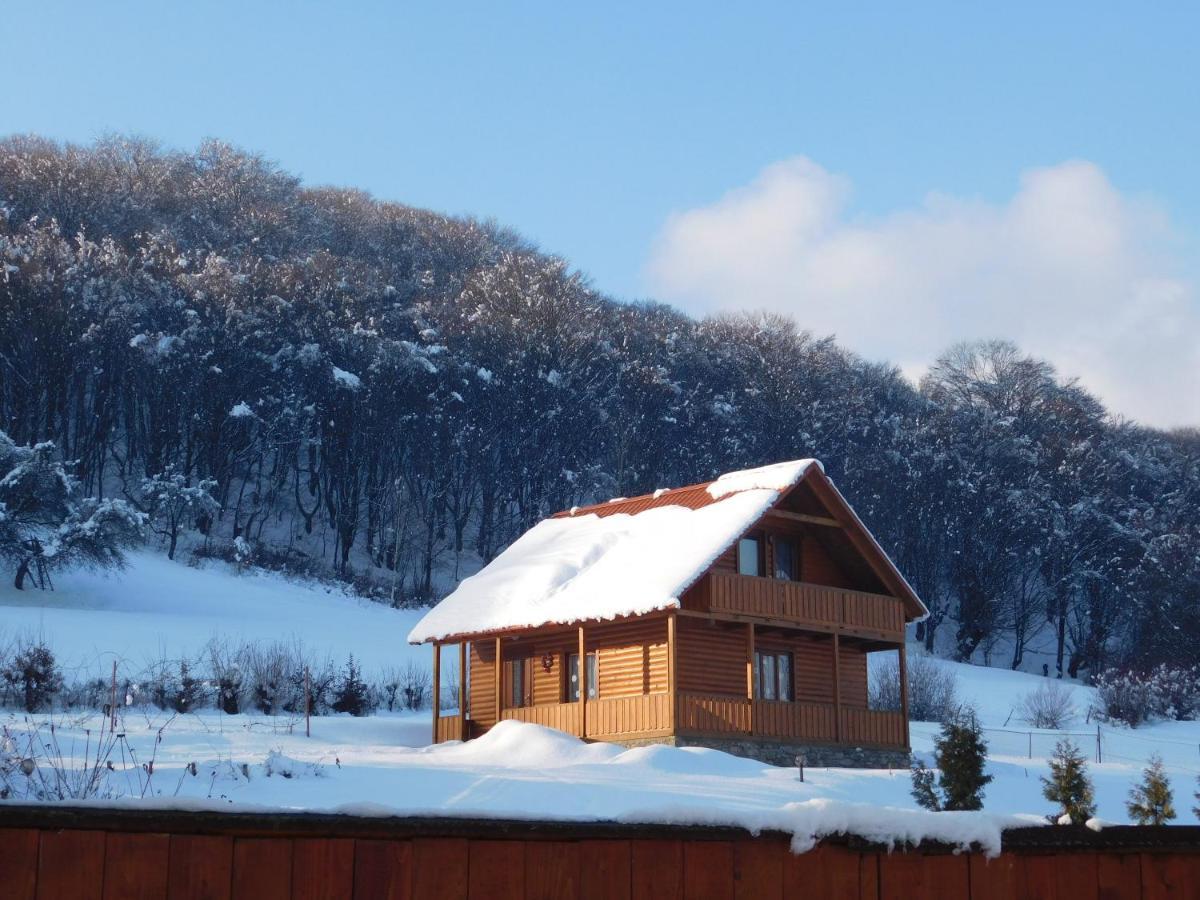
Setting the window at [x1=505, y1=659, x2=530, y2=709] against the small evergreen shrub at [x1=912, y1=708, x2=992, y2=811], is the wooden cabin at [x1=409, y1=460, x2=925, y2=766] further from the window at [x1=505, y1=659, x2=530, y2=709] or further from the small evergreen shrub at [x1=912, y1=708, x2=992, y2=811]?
the small evergreen shrub at [x1=912, y1=708, x2=992, y2=811]

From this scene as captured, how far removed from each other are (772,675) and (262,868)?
30.4 metres

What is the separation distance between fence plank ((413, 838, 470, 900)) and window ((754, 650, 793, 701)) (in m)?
29.4

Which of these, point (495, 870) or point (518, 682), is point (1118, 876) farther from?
point (518, 682)

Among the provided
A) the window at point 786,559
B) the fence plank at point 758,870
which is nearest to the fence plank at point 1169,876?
the fence plank at point 758,870

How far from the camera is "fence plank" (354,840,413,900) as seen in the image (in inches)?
171

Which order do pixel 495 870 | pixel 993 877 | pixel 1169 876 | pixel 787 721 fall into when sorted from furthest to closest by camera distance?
pixel 787 721
pixel 1169 876
pixel 993 877
pixel 495 870

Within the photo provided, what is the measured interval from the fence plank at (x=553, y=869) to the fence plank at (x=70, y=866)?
130cm

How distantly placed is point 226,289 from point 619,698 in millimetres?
34301

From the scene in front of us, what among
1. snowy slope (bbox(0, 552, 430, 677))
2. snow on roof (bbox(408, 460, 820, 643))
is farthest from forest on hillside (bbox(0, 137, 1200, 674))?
snow on roof (bbox(408, 460, 820, 643))

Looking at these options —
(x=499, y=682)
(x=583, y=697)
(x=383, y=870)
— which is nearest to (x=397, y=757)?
(x=583, y=697)

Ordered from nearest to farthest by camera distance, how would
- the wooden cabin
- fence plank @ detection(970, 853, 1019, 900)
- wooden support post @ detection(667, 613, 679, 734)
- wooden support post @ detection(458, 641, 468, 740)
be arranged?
fence plank @ detection(970, 853, 1019, 900)
wooden support post @ detection(667, 613, 679, 734)
the wooden cabin
wooden support post @ detection(458, 641, 468, 740)

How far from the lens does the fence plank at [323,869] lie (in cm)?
430

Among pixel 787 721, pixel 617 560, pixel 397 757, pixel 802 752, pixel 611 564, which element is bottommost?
pixel 802 752

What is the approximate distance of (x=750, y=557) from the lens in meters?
33.8
